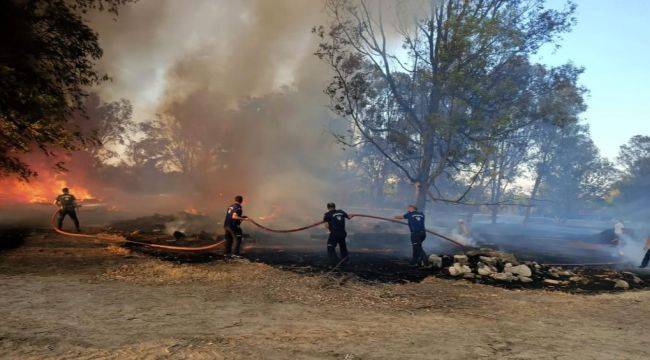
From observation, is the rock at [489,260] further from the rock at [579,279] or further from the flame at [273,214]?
the flame at [273,214]

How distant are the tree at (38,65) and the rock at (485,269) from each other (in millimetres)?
13621

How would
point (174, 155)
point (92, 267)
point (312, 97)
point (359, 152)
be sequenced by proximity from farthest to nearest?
1. point (359, 152)
2. point (174, 155)
3. point (312, 97)
4. point (92, 267)

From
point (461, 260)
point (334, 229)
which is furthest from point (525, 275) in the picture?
point (334, 229)

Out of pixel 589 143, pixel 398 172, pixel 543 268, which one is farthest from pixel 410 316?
pixel 589 143

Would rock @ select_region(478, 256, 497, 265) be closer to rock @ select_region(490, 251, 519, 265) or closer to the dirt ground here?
rock @ select_region(490, 251, 519, 265)

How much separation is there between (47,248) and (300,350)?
10.4m

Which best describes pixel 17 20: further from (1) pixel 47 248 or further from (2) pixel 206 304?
(2) pixel 206 304

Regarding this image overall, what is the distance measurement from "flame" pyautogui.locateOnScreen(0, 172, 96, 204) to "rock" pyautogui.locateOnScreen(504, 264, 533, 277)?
3549 centimetres

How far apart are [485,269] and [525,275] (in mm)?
1076

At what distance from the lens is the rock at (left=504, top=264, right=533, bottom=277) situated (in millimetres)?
10609

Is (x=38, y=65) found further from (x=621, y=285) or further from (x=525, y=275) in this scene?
(x=621, y=285)

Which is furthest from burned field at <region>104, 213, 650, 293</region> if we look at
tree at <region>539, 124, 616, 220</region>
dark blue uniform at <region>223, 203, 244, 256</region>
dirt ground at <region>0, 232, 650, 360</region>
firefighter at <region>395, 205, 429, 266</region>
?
tree at <region>539, 124, 616, 220</region>

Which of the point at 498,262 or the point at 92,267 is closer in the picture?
the point at 92,267

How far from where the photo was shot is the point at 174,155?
51.8 meters
